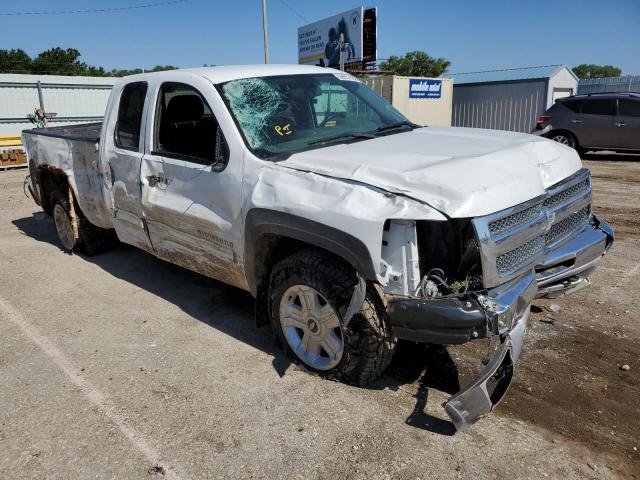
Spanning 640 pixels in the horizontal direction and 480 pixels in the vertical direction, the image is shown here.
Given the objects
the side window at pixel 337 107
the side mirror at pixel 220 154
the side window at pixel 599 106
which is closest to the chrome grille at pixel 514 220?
the side window at pixel 337 107

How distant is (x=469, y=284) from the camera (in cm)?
291

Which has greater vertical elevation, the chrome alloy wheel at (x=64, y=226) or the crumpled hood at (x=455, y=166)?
the crumpled hood at (x=455, y=166)

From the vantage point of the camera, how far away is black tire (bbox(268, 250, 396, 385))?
309 centimetres

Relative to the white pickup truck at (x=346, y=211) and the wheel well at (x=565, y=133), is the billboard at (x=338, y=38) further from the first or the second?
the white pickup truck at (x=346, y=211)

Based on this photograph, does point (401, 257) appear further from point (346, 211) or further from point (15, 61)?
point (15, 61)

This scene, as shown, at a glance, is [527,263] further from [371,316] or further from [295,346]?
[295,346]

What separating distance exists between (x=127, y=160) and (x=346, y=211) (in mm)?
2591

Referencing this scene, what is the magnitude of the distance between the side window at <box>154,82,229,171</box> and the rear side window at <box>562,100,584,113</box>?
39.4 ft

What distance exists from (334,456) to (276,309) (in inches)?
43.2

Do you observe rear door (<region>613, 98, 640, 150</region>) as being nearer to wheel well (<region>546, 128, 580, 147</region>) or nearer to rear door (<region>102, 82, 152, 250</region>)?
wheel well (<region>546, 128, 580, 147</region>)

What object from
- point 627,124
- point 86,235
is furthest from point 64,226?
point 627,124

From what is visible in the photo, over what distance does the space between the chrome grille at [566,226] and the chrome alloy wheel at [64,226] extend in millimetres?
5303

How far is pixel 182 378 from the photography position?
365 centimetres

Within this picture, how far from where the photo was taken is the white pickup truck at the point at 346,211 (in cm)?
283
